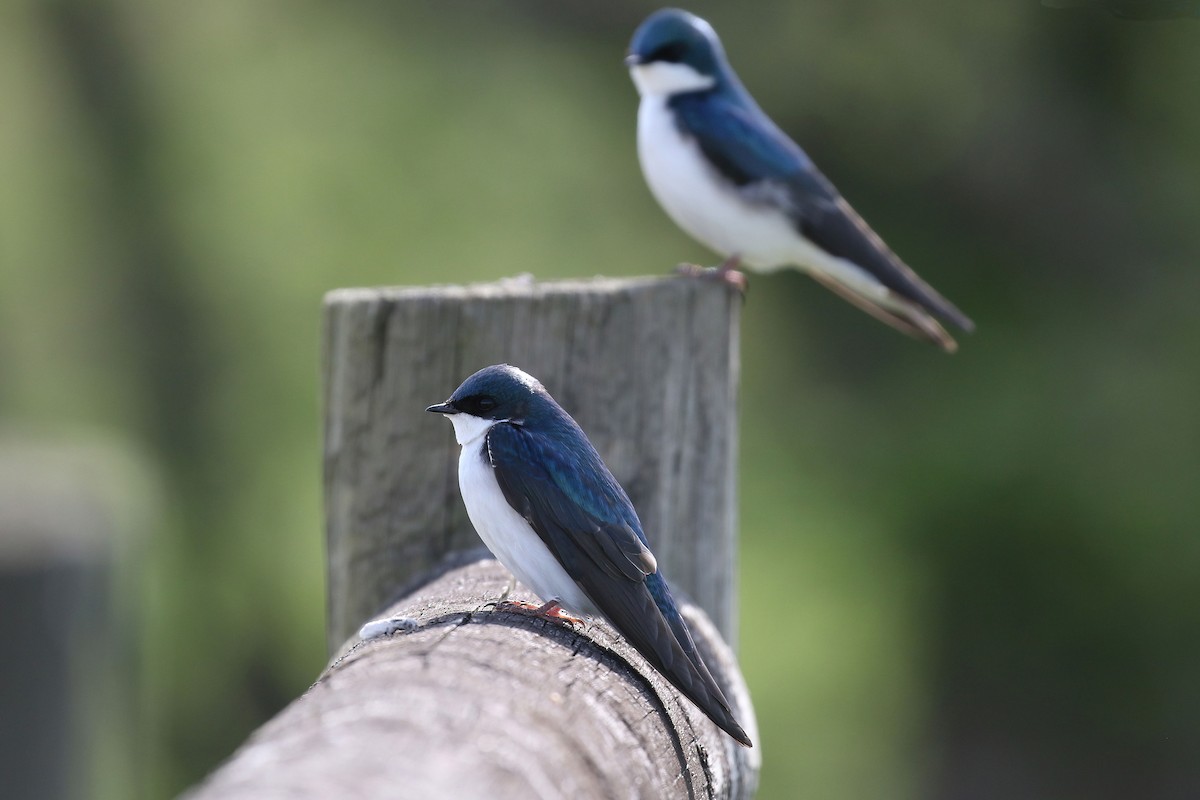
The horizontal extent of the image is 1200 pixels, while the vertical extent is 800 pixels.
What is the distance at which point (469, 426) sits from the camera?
2.34 metres

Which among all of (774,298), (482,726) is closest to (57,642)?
(482,726)

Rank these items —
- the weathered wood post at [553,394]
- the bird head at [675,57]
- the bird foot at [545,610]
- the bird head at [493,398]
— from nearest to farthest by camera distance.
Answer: the bird foot at [545,610], the bird head at [493,398], the weathered wood post at [553,394], the bird head at [675,57]

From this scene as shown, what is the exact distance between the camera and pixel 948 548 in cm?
609

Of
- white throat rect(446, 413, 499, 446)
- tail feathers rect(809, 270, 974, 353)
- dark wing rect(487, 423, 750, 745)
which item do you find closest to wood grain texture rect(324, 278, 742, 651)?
white throat rect(446, 413, 499, 446)

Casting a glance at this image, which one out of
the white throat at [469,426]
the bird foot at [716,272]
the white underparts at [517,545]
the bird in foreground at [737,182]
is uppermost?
the bird in foreground at [737,182]

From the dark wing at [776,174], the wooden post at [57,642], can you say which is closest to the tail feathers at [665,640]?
the wooden post at [57,642]

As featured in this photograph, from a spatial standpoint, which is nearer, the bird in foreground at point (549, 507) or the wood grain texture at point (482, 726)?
the wood grain texture at point (482, 726)

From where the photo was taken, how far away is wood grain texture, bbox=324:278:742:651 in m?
2.50

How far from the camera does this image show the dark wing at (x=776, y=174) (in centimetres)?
436

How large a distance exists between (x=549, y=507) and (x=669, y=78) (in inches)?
109

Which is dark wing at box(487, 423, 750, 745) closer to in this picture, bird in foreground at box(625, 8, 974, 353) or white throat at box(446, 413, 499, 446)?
white throat at box(446, 413, 499, 446)

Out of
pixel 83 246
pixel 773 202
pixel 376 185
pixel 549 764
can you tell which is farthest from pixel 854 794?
pixel 549 764

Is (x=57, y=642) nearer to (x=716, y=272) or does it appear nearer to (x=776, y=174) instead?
(x=716, y=272)

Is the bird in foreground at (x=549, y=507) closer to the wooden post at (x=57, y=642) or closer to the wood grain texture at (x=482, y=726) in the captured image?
the wood grain texture at (x=482, y=726)
